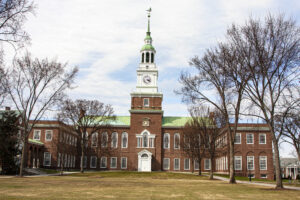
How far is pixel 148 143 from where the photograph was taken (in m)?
55.1

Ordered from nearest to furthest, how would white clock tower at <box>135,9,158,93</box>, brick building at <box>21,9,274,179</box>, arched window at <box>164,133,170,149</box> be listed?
1. brick building at <box>21,9,274,179</box>
2. white clock tower at <box>135,9,158,93</box>
3. arched window at <box>164,133,170,149</box>

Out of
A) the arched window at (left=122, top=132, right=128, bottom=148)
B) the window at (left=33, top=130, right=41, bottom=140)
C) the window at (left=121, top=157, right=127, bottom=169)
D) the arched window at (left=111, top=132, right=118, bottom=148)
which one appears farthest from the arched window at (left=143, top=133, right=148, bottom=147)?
the window at (left=33, top=130, right=41, bottom=140)

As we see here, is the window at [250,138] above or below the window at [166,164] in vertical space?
above

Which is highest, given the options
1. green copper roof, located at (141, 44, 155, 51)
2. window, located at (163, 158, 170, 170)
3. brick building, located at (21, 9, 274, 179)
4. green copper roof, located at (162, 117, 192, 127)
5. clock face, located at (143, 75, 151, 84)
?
green copper roof, located at (141, 44, 155, 51)

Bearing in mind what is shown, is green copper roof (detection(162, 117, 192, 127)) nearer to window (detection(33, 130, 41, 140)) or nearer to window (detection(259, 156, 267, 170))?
window (detection(259, 156, 267, 170))

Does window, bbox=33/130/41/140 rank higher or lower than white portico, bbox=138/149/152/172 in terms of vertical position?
higher

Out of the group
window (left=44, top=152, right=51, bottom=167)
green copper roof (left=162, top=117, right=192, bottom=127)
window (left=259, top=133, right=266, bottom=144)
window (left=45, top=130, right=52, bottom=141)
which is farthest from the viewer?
green copper roof (left=162, top=117, right=192, bottom=127)

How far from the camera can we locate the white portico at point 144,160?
5388cm

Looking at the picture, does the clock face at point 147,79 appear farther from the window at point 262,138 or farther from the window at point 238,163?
the window at point 262,138

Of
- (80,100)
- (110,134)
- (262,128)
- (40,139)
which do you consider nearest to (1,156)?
(80,100)

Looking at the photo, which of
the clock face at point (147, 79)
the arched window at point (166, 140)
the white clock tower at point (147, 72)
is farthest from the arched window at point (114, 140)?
the clock face at point (147, 79)

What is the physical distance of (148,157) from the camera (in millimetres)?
54156

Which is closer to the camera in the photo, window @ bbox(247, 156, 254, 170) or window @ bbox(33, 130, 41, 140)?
window @ bbox(33, 130, 41, 140)

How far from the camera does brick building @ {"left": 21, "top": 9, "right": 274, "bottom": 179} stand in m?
53.7
